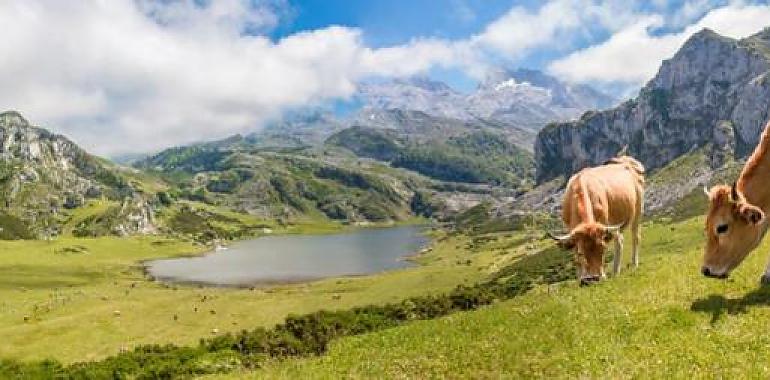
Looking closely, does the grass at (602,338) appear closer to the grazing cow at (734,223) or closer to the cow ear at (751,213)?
the grazing cow at (734,223)

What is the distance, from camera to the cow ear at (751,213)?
1678 cm

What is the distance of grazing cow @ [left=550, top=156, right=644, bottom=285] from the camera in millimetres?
23438

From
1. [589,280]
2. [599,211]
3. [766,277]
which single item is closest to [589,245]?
[589,280]

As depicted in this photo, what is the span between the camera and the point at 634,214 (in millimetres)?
30297

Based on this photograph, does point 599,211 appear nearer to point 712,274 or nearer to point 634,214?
point 634,214

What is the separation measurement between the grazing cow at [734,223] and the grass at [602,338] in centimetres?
128

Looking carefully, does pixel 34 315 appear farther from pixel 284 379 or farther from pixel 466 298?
pixel 284 379

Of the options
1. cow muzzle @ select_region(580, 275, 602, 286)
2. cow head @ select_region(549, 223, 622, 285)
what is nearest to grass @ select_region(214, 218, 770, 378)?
cow muzzle @ select_region(580, 275, 602, 286)

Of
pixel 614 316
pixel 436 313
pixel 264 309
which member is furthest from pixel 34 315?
pixel 614 316

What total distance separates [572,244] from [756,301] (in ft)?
23.2

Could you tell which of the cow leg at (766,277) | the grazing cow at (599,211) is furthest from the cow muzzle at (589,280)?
the cow leg at (766,277)

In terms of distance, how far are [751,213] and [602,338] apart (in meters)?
4.93

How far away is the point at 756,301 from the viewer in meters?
17.5

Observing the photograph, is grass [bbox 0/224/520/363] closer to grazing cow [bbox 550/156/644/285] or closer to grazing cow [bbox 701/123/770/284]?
grazing cow [bbox 550/156/644/285]
